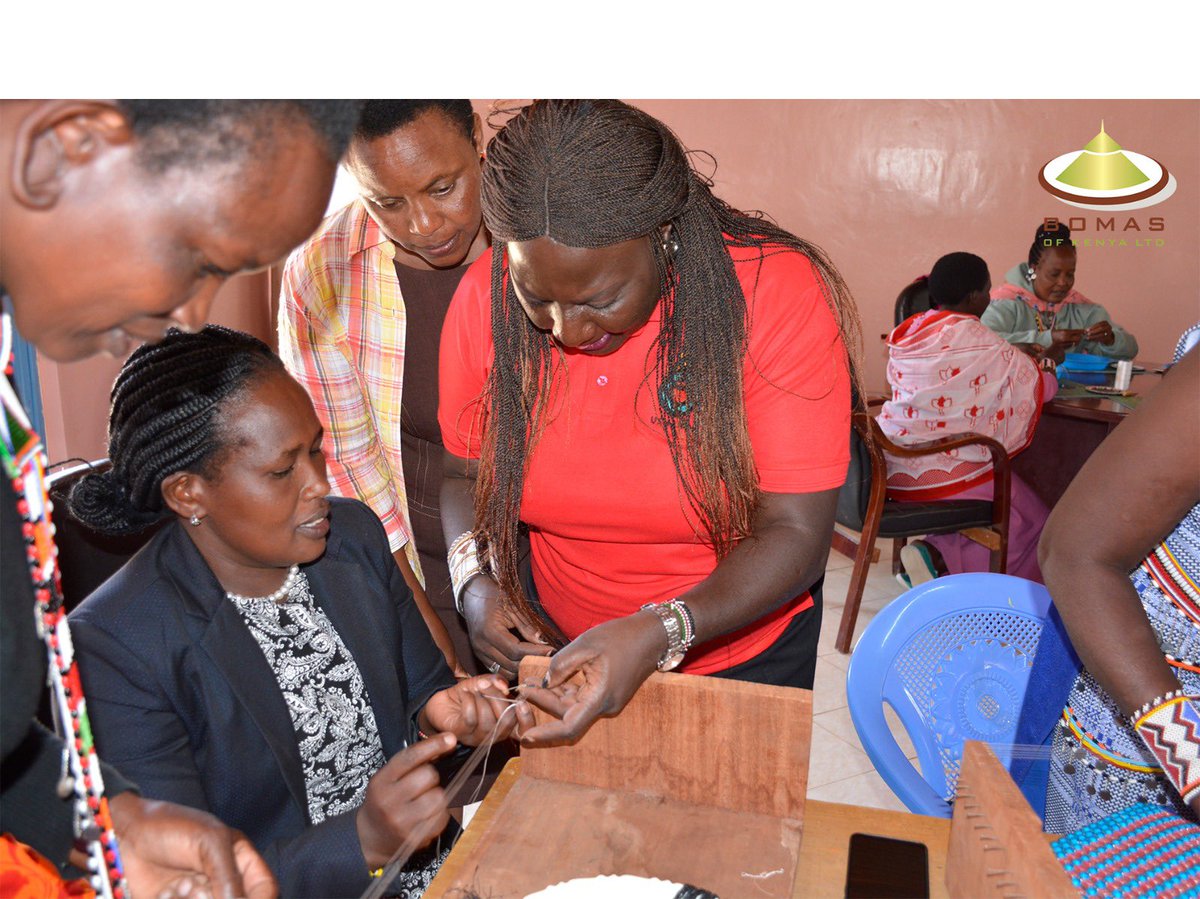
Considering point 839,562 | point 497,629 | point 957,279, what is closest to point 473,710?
point 497,629

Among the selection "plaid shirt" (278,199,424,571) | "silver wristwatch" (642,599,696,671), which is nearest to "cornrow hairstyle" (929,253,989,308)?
"plaid shirt" (278,199,424,571)

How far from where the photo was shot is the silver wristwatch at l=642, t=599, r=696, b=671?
1.37 meters

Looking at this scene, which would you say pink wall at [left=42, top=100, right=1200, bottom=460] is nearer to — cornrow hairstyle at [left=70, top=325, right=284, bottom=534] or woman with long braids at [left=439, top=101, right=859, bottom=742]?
woman with long braids at [left=439, top=101, right=859, bottom=742]

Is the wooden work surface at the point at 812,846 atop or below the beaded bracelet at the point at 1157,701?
below

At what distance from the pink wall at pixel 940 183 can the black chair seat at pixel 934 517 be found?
9.58 ft

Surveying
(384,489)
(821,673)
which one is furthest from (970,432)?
(384,489)

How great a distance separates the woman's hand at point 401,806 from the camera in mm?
1241

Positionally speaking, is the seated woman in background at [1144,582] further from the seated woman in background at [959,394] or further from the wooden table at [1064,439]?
the wooden table at [1064,439]

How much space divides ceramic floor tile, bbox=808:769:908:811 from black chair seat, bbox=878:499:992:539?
1.11 m

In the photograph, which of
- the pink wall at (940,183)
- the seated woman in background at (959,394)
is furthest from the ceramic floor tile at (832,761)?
the pink wall at (940,183)

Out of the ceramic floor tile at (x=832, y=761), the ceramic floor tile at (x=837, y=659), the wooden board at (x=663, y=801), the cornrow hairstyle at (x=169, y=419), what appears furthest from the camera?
the ceramic floor tile at (x=837, y=659)

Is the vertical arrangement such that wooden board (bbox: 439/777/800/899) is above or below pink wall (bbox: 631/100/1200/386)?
below

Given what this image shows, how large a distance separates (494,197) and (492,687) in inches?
26.8

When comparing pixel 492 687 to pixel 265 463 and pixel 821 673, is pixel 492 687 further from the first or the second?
pixel 821 673
